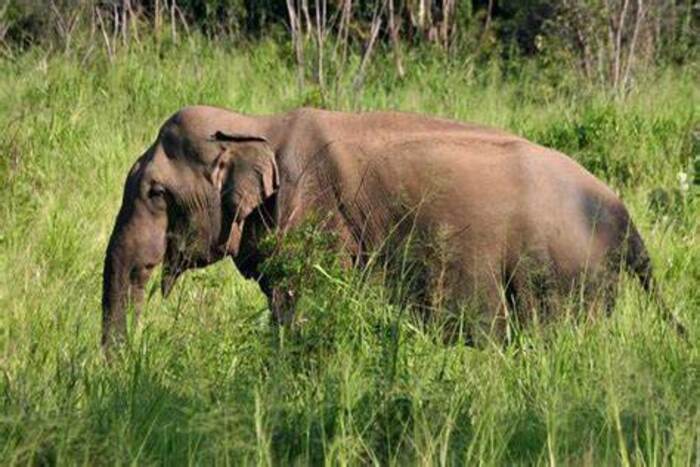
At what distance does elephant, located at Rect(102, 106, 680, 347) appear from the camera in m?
7.26

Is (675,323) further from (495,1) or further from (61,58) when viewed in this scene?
(495,1)

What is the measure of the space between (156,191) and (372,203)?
882mm

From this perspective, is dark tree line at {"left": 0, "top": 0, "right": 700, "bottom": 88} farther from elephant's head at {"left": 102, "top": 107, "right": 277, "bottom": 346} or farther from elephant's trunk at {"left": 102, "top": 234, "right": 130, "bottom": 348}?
elephant's trunk at {"left": 102, "top": 234, "right": 130, "bottom": 348}

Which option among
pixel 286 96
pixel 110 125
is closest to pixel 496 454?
pixel 110 125

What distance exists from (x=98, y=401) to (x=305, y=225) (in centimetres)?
161

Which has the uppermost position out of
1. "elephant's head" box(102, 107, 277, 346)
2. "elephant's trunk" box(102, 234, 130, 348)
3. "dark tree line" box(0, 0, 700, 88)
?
"elephant's head" box(102, 107, 277, 346)

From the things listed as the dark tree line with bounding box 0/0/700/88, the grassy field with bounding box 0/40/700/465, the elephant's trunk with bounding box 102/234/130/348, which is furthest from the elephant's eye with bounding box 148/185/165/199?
the dark tree line with bounding box 0/0/700/88

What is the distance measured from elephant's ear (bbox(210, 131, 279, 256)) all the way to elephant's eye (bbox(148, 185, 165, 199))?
0.21m

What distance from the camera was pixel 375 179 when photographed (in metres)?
7.42

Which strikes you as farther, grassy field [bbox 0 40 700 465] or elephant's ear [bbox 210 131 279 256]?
elephant's ear [bbox 210 131 279 256]

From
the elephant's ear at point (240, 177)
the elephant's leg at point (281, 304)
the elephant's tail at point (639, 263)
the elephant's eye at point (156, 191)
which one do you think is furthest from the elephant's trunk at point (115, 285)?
the elephant's tail at point (639, 263)

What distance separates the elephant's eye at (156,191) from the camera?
7.43m

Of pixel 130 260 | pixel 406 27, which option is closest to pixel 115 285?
pixel 130 260

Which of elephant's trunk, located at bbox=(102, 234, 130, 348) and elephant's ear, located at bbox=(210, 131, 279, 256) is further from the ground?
elephant's ear, located at bbox=(210, 131, 279, 256)
